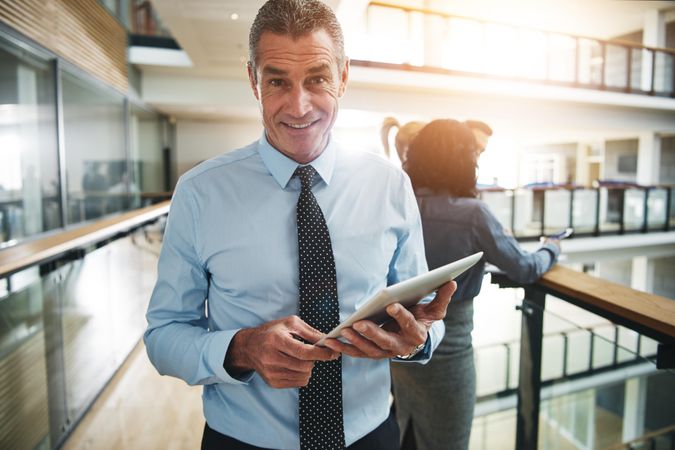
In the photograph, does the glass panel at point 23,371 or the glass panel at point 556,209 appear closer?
the glass panel at point 23,371

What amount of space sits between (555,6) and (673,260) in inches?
317

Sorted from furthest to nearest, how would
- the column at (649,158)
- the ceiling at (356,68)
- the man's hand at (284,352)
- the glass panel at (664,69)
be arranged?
the column at (649,158) < the glass panel at (664,69) < the ceiling at (356,68) < the man's hand at (284,352)

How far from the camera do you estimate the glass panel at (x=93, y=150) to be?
4840 millimetres

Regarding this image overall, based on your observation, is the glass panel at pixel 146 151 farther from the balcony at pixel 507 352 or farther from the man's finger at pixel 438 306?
the man's finger at pixel 438 306

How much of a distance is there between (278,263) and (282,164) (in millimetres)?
248

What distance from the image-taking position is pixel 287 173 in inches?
44.4

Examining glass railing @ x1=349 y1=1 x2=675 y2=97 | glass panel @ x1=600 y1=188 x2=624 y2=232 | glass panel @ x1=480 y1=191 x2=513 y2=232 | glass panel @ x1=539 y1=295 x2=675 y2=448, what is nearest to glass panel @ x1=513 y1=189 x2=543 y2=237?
glass panel @ x1=480 y1=191 x2=513 y2=232

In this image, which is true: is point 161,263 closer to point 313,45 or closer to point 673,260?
point 313,45

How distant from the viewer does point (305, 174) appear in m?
1.14

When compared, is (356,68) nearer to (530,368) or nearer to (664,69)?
(530,368)

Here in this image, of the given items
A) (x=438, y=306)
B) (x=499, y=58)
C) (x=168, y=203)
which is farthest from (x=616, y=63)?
(x=438, y=306)

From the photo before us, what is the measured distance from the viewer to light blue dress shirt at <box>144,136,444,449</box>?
1.05 metres

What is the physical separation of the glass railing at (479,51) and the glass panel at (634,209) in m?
2.30

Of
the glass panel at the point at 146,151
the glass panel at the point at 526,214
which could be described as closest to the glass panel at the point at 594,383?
the glass panel at the point at 526,214
